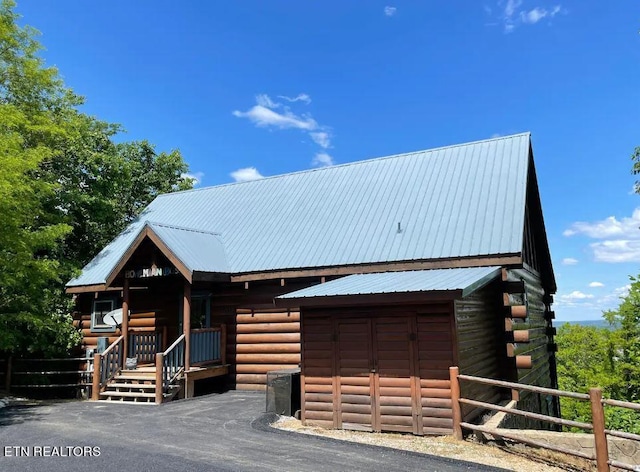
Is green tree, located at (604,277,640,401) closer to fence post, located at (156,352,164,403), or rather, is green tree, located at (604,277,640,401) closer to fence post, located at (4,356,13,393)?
fence post, located at (156,352,164,403)

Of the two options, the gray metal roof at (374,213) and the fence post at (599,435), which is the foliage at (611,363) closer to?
the gray metal roof at (374,213)

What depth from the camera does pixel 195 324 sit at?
16156 millimetres

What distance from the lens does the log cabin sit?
9.30 meters

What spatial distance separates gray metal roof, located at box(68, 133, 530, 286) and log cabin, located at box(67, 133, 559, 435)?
0.06 meters

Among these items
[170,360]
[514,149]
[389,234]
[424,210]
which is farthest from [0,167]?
[514,149]

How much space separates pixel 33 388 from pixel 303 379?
465 inches

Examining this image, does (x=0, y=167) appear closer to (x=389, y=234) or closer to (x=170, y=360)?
(x=170, y=360)

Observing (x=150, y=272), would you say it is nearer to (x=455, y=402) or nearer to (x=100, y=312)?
(x=100, y=312)

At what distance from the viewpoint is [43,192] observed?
15625 millimetres

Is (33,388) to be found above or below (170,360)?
below

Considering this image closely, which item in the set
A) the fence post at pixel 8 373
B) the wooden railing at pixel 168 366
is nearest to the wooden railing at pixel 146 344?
the wooden railing at pixel 168 366

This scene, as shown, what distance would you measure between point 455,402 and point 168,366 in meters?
8.00

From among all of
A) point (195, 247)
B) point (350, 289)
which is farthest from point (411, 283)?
point (195, 247)

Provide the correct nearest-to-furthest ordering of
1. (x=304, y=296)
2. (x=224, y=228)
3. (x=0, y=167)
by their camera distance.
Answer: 1. (x=304, y=296)
2. (x=0, y=167)
3. (x=224, y=228)
